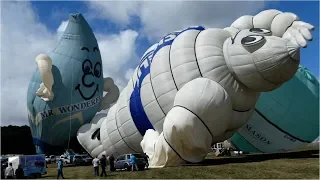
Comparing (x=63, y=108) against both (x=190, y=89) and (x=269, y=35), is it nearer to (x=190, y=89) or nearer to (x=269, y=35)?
(x=190, y=89)

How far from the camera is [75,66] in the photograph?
26781 mm


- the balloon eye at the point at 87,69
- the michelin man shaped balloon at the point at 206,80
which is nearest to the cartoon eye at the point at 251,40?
the michelin man shaped balloon at the point at 206,80

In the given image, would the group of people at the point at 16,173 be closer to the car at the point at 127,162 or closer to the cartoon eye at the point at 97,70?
the car at the point at 127,162

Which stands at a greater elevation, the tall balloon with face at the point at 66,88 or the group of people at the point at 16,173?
the tall balloon with face at the point at 66,88

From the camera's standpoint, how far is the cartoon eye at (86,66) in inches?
1061

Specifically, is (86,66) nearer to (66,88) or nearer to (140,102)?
(66,88)

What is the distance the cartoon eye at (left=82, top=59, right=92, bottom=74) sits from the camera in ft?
88.4

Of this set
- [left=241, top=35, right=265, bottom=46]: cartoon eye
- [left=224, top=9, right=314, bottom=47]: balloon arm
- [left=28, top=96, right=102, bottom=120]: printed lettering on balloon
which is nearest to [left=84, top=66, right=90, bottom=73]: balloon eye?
[left=28, top=96, right=102, bottom=120]: printed lettering on balloon

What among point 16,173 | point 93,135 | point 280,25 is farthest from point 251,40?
point 93,135

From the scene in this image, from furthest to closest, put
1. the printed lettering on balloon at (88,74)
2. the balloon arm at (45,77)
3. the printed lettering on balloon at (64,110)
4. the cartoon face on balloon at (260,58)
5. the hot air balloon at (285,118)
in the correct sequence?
the printed lettering on balloon at (88,74) < the printed lettering on balloon at (64,110) < the balloon arm at (45,77) < the hot air balloon at (285,118) < the cartoon face on balloon at (260,58)

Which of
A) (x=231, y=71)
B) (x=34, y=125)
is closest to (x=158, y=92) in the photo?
(x=231, y=71)

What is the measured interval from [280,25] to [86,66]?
14.5m

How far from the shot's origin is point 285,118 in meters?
21.5

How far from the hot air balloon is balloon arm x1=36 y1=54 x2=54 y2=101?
41.8 feet
